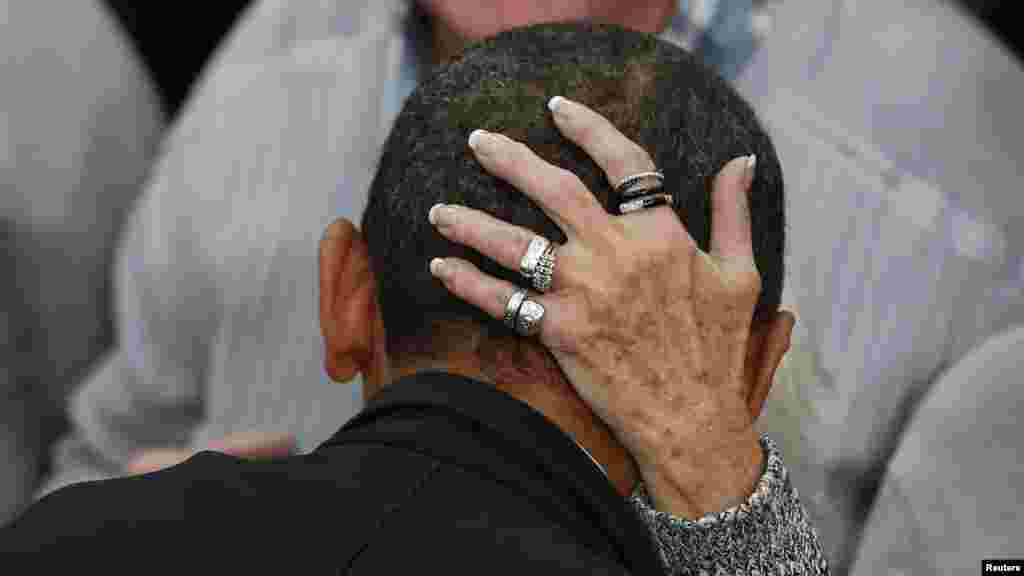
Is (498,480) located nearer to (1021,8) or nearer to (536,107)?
(536,107)

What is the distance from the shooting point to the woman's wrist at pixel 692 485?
2.14 feet

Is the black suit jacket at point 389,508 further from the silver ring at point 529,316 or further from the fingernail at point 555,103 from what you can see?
the fingernail at point 555,103

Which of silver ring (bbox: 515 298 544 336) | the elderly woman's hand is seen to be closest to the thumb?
the elderly woman's hand

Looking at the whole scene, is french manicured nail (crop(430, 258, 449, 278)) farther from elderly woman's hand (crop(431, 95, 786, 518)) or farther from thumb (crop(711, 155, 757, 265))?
thumb (crop(711, 155, 757, 265))

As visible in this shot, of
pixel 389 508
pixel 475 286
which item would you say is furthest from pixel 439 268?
pixel 389 508

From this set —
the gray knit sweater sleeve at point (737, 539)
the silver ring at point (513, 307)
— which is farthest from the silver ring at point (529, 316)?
the gray knit sweater sleeve at point (737, 539)

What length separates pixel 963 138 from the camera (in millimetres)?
1201

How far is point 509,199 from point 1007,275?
0.71 metres

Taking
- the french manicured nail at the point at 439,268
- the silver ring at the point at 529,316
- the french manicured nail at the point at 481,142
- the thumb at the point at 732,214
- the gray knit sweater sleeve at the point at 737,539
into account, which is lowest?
the gray knit sweater sleeve at the point at 737,539

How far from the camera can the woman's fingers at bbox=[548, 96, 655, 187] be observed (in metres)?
0.62

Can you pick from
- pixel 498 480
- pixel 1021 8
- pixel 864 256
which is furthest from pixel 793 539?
pixel 1021 8

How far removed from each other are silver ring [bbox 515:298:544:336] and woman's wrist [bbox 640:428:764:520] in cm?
10

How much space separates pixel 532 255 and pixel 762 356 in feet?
0.54

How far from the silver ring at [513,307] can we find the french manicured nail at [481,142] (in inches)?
2.8
